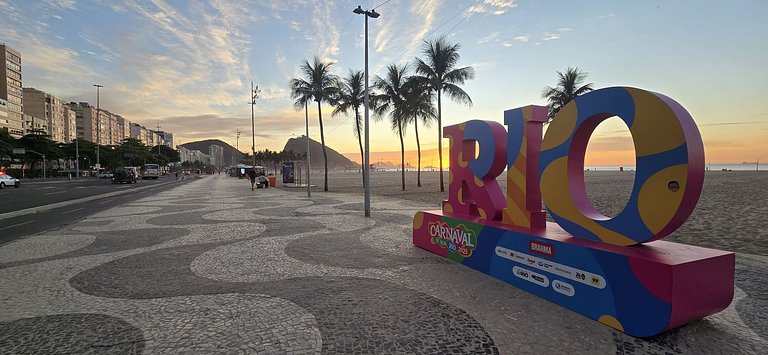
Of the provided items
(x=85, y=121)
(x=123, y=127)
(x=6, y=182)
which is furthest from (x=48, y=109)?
(x=6, y=182)

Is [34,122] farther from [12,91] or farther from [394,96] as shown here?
[394,96]

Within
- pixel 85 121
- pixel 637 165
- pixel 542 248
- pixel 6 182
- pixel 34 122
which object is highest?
pixel 85 121

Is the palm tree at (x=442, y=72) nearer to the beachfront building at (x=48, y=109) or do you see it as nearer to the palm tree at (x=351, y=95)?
the palm tree at (x=351, y=95)

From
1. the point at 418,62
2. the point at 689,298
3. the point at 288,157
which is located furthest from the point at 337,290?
the point at 288,157

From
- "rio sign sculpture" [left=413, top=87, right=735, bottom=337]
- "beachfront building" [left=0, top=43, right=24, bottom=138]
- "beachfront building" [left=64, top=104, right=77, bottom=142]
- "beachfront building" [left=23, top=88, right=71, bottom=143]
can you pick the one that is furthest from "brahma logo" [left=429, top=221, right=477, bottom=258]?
"beachfront building" [left=64, top=104, right=77, bottom=142]

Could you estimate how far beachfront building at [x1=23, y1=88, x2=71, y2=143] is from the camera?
111 metres

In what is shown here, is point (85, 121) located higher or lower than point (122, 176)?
higher

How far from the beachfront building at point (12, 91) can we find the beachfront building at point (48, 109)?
11741 millimetres

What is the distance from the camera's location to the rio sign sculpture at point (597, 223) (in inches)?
143

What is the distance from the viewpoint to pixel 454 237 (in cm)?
677

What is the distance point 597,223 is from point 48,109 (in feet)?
531

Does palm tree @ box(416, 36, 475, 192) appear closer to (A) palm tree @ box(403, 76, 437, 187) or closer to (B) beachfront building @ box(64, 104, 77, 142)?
(A) palm tree @ box(403, 76, 437, 187)

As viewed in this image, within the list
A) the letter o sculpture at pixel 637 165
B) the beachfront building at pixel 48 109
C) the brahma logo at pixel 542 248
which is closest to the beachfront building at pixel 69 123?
the beachfront building at pixel 48 109

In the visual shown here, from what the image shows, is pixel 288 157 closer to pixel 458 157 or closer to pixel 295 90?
pixel 295 90
